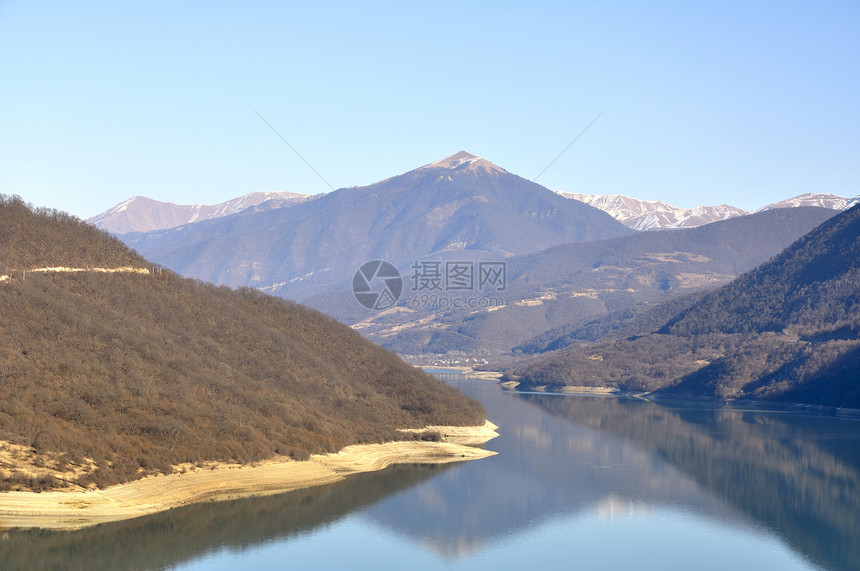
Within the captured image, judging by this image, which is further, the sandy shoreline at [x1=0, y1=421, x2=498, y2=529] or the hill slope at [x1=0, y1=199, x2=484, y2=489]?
the hill slope at [x1=0, y1=199, x2=484, y2=489]

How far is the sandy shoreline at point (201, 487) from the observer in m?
66.5

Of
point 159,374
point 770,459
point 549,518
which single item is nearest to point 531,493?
point 549,518

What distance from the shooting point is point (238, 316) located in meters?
126

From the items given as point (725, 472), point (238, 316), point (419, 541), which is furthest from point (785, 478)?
point (238, 316)

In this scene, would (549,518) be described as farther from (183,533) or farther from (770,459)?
(770,459)

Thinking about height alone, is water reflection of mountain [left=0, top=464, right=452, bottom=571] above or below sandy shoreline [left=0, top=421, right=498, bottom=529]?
below

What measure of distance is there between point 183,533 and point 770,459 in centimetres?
7957

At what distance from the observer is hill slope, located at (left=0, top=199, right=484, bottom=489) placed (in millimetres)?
76062

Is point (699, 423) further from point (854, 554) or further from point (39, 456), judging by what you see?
point (39, 456)

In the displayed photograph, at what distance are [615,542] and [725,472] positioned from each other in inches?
1653

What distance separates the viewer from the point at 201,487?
3110 inches

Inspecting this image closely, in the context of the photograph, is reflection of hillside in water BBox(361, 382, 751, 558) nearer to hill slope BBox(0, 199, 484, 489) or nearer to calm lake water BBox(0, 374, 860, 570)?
calm lake water BBox(0, 374, 860, 570)

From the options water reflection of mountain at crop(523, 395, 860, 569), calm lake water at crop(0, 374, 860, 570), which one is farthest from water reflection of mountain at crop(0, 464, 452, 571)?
water reflection of mountain at crop(523, 395, 860, 569)

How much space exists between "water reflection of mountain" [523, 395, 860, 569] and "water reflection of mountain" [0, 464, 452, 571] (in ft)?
121
